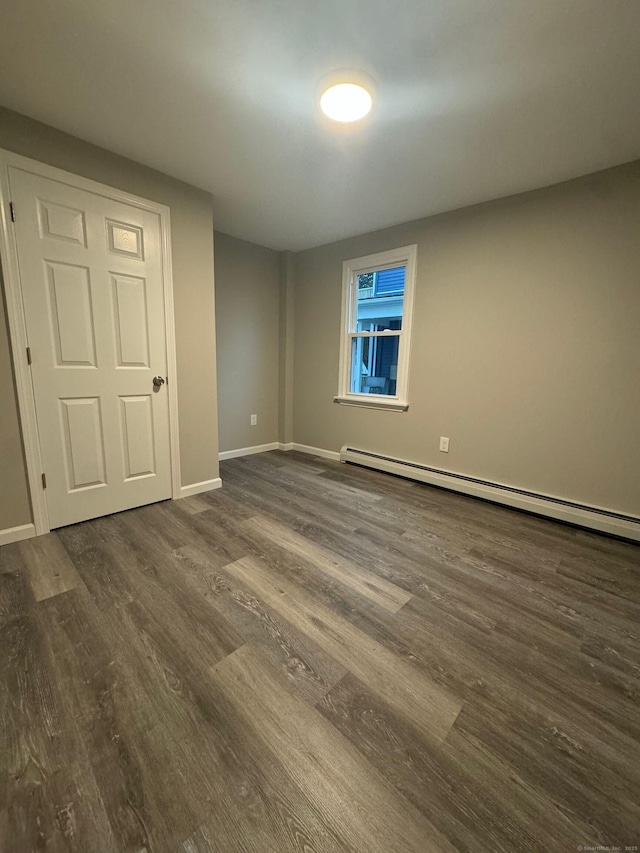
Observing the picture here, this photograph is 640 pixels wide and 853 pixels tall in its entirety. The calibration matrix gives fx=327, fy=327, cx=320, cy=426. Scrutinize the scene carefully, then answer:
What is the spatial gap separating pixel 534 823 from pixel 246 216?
3766 millimetres

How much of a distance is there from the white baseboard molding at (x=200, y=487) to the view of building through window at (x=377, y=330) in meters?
1.75

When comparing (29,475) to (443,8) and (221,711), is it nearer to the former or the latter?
(221,711)

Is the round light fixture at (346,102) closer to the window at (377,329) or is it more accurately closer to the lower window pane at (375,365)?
the window at (377,329)

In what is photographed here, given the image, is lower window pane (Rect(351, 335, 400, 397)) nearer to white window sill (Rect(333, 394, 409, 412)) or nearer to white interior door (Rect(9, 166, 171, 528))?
white window sill (Rect(333, 394, 409, 412))

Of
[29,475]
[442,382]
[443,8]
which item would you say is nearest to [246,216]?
[443,8]

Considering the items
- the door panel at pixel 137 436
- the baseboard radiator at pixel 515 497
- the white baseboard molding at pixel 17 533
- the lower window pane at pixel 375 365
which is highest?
the lower window pane at pixel 375 365

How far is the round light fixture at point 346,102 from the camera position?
153cm

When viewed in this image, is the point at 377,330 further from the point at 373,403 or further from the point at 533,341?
the point at 533,341

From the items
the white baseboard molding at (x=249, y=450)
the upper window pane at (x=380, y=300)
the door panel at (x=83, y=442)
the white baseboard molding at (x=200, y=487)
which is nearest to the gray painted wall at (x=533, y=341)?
the upper window pane at (x=380, y=300)

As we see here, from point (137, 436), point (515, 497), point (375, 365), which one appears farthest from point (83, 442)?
point (515, 497)

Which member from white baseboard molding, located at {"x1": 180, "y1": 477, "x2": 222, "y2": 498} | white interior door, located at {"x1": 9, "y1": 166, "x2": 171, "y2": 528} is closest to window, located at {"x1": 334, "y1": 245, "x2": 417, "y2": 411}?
white baseboard molding, located at {"x1": 180, "y1": 477, "x2": 222, "y2": 498}

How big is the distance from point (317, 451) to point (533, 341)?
2.44m

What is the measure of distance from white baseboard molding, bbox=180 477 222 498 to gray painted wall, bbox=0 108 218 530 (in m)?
0.05

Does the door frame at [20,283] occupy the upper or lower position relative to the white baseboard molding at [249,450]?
upper
